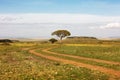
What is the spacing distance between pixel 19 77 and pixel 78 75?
4539mm

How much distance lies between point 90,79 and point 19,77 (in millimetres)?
4839

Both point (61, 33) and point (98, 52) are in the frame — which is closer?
point (98, 52)

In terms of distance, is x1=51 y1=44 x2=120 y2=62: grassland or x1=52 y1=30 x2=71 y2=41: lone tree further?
x1=52 y1=30 x2=71 y2=41: lone tree

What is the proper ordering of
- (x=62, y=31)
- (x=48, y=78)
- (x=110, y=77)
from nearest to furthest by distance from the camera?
(x=48, y=78) → (x=110, y=77) → (x=62, y=31)

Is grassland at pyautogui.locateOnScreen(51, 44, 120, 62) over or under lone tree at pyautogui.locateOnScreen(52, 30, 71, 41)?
under

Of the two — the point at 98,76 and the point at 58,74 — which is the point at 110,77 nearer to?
the point at 98,76

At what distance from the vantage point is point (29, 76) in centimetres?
2092

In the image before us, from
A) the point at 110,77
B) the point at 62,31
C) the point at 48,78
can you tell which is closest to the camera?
the point at 48,78

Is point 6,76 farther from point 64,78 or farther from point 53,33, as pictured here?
point 53,33

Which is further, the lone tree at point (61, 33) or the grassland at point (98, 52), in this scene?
the lone tree at point (61, 33)

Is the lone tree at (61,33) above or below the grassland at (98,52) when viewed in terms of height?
above

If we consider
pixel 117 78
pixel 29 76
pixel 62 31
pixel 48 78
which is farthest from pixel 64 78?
pixel 62 31

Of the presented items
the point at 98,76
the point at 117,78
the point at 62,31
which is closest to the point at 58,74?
the point at 98,76

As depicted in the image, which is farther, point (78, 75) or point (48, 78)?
point (78, 75)
